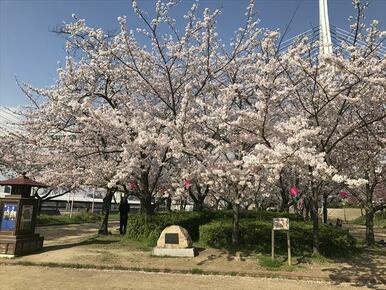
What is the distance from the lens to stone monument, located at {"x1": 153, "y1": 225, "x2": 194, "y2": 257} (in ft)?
39.4

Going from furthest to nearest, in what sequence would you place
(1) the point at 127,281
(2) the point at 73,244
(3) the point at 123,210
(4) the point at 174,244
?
(3) the point at 123,210 < (2) the point at 73,244 < (4) the point at 174,244 < (1) the point at 127,281

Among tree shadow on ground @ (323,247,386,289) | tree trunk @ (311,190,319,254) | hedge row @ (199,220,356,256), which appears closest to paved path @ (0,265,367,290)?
tree shadow on ground @ (323,247,386,289)

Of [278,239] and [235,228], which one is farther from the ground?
[235,228]

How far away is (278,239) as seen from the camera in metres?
13.2

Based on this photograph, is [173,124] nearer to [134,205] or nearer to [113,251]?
[113,251]

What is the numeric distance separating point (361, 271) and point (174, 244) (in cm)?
579

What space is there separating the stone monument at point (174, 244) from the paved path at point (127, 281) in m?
2.19

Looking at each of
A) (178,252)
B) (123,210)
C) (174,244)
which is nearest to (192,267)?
(178,252)

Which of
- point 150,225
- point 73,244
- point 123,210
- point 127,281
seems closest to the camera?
point 127,281

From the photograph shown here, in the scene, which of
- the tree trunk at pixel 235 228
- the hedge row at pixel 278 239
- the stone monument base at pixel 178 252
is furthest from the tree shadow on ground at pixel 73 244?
the tree trunk at pixel 235 228

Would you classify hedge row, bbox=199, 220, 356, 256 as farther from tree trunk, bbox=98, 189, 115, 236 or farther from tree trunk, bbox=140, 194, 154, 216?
tree trunk, bbox=98, 189, 115, 236

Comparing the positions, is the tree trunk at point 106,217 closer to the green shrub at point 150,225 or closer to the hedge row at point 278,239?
the green shrub at point 150,225

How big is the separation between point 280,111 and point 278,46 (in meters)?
2.50

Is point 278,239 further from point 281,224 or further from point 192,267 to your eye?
point 192,267
